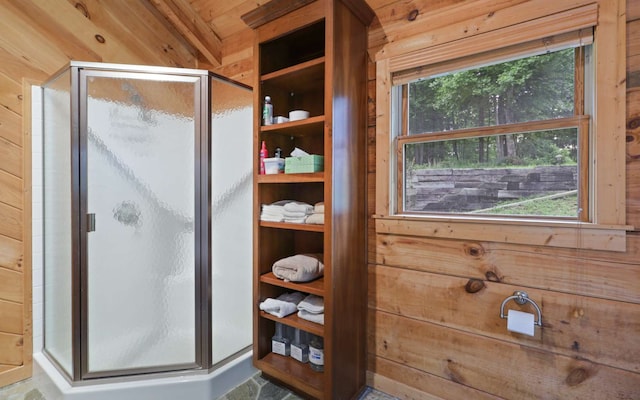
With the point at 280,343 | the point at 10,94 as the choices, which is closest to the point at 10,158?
the point at 10,94

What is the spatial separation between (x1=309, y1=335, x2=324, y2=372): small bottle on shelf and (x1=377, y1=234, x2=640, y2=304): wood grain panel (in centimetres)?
55

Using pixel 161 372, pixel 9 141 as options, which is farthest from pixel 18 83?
pixel 161 372

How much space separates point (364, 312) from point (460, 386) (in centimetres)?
51

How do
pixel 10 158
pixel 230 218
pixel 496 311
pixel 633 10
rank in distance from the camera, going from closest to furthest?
pixel 633 10
pixel 496 311
pixel 10 158
pixel 230 218

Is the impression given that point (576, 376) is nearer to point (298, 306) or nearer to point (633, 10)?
point (298, 306)

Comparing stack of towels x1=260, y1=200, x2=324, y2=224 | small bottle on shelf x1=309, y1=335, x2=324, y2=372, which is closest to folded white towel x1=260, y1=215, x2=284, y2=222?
stack of towels x1=260, y1=200, x2=324, y2=224

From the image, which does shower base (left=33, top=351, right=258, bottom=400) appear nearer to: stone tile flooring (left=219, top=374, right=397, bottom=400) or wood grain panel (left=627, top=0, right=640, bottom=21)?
stone tile flooring (left=219, top=374, right=397, bottom=400)

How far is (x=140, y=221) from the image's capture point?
150 centimetres

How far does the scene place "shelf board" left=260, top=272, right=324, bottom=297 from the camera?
130 centimetres

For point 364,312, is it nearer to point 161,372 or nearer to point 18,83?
point 161,372

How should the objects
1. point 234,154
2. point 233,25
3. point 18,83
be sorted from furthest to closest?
point 233,25 → point 234,154 → point 18,83

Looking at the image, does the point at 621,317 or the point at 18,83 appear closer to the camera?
the point at 621,317

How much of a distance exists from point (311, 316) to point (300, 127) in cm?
95

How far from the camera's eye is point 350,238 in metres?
1.34
